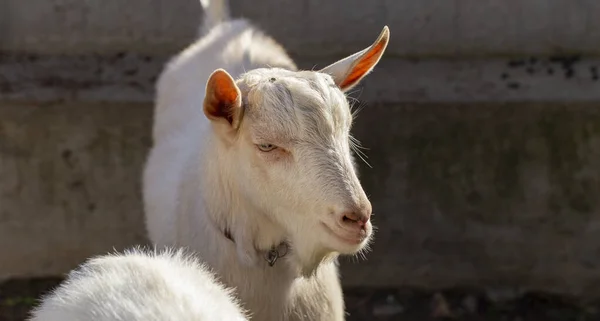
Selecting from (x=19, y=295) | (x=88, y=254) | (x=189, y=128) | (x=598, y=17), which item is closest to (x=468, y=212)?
(x=598, y=17)

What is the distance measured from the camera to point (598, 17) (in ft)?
18.7

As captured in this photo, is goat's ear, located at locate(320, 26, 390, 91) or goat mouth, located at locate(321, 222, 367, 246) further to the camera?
goat's ear, located at locate(320, 26, 390, 91)

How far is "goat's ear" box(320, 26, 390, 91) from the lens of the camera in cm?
424

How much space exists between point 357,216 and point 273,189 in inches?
15.3

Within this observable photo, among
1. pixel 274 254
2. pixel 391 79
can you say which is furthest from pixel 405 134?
pixel 274 254

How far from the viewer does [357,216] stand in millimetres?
3713

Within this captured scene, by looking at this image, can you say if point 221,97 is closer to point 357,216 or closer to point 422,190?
point 357,216

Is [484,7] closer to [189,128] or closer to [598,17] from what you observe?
[598,17]

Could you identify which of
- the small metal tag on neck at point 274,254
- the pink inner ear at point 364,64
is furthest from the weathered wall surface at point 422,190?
the small metal tag on neck at point 274,254

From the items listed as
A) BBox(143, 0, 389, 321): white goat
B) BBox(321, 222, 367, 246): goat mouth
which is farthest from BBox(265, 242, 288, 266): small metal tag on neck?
BBox(321, 222, 367, 246): goat mouth

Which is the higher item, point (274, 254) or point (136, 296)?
point (136, 296)

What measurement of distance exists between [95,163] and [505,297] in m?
2.44

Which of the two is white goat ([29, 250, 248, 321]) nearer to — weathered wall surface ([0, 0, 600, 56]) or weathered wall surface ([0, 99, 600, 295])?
weathered wall surface ([0, 99, 600, 295])

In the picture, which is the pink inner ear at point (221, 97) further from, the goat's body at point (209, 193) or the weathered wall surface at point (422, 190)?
the weathered wall surface at point (422, 190)
